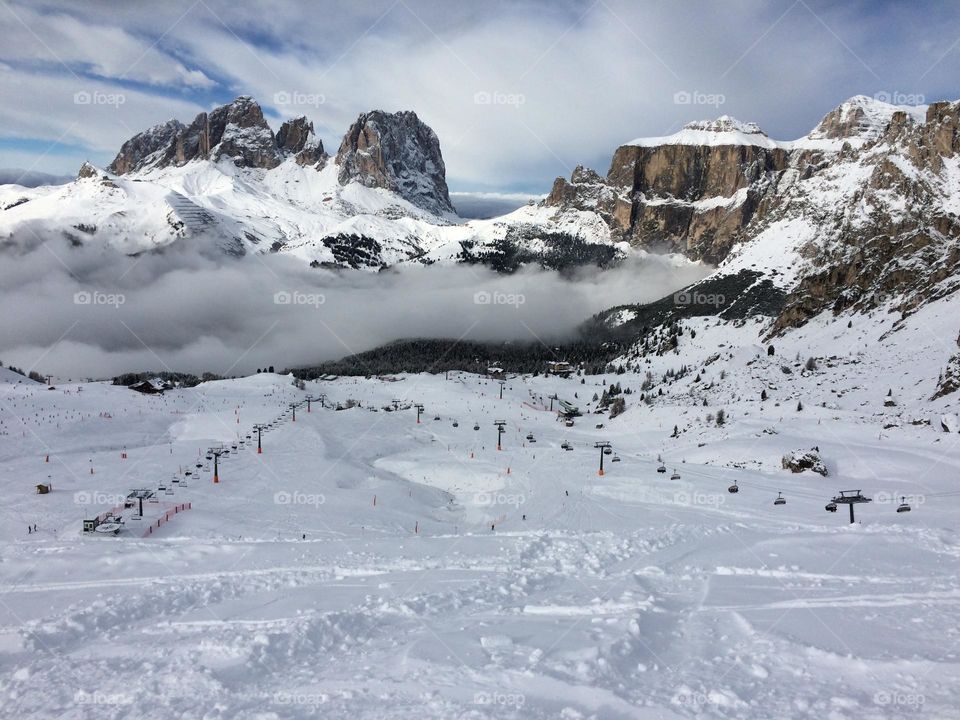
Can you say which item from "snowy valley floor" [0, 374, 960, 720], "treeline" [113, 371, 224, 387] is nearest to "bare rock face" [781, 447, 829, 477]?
"snowy valley floor" [0, 374, 960, 720]

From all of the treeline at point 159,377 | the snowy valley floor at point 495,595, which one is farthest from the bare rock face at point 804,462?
the treeline at point 159,377

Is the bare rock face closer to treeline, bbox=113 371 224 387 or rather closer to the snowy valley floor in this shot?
the snowy valley floor

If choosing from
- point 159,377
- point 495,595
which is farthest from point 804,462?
point 159,377

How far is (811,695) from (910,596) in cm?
655

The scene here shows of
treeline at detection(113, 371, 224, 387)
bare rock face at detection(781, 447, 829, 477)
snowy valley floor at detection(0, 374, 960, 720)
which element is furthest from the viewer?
treeline at detection(113, 371, 224, 387)

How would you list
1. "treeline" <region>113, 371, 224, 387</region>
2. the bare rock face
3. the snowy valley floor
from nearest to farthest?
1. the snowy valley floor
2. the bare rock face
3. "treeline" <region>113, 371, 224, 387</region>

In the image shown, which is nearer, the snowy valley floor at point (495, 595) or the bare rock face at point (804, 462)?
the snowy valley floor at point (495, 595)

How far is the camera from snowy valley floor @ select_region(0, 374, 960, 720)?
10.2 metres

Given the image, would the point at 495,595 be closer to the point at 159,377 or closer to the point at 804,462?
the point at 804,462

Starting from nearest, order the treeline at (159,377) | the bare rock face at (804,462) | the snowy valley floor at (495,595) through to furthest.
→ the snowy valley floor at (495,595), the bare rock face at (804,462), the treeline at (159,377)

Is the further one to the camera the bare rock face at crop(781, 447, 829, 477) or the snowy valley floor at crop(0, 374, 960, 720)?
the bare rock face at crop(781, 447, 829, 477)

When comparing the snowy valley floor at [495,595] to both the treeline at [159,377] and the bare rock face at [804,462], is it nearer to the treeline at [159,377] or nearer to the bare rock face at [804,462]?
the bare rock face at [804,462]

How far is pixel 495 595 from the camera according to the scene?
51.6ft

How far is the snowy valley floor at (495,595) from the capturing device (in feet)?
33.3
